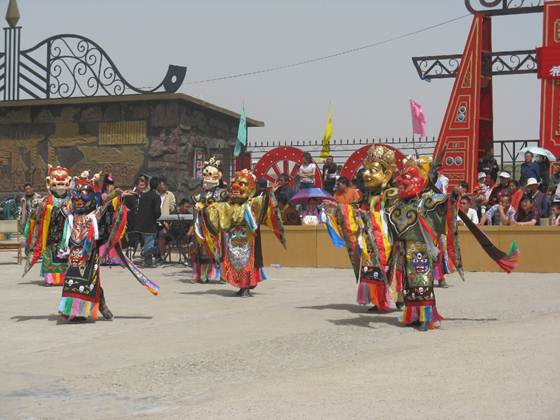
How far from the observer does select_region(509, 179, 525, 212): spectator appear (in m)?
17.4

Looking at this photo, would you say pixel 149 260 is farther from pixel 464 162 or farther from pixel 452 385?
pixel 452 385

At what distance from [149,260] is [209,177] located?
13.9 ft

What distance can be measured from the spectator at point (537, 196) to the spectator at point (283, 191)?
4260mm

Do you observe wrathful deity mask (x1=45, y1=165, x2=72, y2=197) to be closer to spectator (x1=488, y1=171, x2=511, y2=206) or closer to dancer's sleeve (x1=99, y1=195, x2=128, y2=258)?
dancer's sleeve (x1=99, y1=195, x2=128, y2=258)

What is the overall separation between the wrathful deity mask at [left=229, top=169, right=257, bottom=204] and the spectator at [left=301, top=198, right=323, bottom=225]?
16.3ft

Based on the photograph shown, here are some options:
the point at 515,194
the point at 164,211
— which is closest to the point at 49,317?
the point at 164,211

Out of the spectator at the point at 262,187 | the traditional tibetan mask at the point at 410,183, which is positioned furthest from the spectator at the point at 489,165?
the traditional tibetan mask at the point at 410,183

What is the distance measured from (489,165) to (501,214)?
543 cm

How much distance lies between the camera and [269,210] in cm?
1331

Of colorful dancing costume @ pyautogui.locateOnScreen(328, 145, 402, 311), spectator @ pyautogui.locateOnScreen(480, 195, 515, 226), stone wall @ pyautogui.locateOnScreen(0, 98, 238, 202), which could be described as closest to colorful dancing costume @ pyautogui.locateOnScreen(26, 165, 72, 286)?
colorful dancing costume @ pyautogui.locateOnScreen(328, 145, 402, 311)

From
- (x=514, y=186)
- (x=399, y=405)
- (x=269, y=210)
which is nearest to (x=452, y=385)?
(x=399, y=405)

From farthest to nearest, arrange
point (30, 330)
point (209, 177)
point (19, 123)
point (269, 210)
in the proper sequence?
point (19, 123), point (209, 177), point (269, 210), point (30, 330)

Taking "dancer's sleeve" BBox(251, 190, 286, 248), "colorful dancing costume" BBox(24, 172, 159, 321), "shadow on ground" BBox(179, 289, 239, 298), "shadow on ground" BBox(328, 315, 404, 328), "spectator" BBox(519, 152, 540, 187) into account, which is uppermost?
"spectator" BBox(519, 152, 540, 187)

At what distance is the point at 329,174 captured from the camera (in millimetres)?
21391
